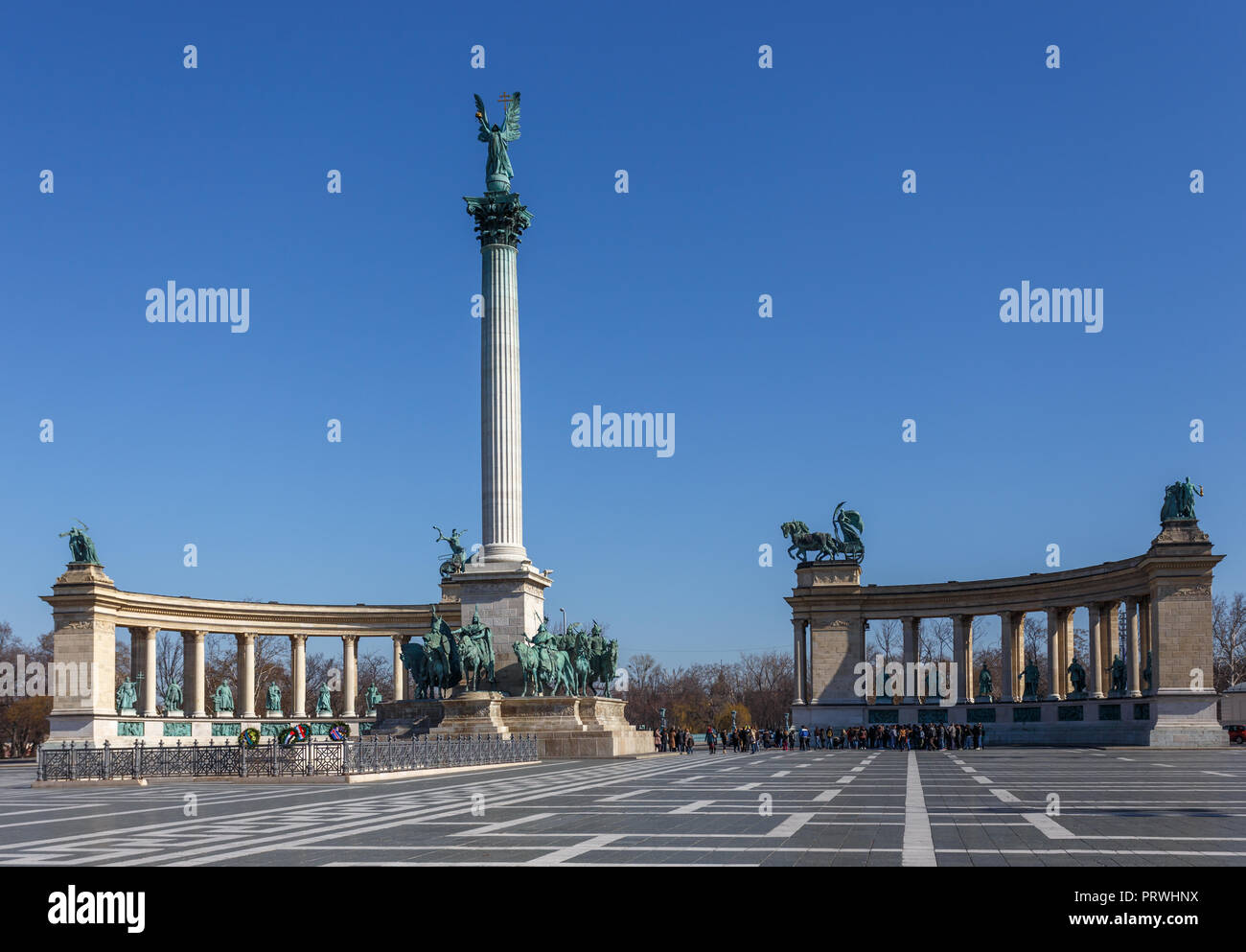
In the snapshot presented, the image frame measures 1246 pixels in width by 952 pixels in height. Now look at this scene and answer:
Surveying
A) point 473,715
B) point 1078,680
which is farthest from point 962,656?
point 473,715

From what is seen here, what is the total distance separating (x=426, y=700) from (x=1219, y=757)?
35669 mm

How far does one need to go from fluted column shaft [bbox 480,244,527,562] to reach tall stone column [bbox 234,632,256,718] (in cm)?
4254

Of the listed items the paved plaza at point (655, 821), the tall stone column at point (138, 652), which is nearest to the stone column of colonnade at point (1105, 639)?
the paved plaza at point (655, 821)

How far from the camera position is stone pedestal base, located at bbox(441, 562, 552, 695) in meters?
58.7

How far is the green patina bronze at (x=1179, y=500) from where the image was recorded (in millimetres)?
71938

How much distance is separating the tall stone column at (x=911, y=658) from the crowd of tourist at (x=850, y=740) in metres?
10.0

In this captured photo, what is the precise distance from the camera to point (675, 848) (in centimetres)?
1820

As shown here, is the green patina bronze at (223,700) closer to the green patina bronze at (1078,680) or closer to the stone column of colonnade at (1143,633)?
the green patina bronze at (1078,680)

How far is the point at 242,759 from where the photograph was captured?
38.4 metres

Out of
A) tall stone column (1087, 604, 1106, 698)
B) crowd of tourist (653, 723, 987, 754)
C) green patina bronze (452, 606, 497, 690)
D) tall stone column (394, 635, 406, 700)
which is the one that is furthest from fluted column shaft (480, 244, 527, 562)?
tall stone column (1087, 604, 1106, 698)

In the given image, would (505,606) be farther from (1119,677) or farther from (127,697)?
(1119,677)

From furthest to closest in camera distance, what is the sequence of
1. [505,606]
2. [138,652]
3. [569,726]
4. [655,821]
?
[138,652] → [505,606] → [569,726] → [655,821]

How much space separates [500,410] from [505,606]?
9.81m

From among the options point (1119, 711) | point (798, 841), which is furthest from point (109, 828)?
point (1119, 711)
